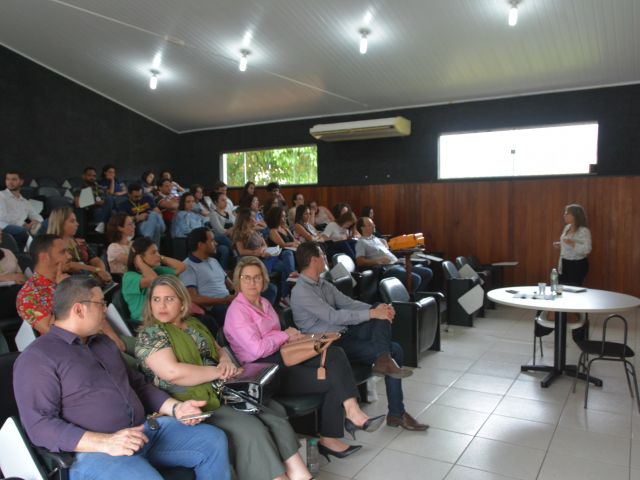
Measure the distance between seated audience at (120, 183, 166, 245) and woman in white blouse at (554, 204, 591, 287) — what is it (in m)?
5.04

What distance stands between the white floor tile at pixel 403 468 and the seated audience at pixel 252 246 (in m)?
2.53

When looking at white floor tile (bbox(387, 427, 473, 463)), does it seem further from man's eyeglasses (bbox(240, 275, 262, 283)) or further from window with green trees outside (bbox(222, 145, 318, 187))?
window with green trees outside (bbox(222, 145, 318, 187))

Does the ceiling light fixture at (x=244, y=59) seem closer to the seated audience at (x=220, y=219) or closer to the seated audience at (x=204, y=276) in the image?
the seated audience at (x=220, y=219)

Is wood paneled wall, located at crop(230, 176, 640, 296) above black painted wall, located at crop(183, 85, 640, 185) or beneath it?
beneath

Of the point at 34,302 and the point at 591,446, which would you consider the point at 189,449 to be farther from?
the point at 591,446

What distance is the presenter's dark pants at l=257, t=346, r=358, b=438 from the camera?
108 inches

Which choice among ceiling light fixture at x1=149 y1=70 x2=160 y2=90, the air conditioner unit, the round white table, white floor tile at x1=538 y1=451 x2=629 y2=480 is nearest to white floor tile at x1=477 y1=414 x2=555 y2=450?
white floor tile at x1=538 y1=451 x2=629 y2=480

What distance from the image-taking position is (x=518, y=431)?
10.5 ft

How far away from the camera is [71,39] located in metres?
7.54

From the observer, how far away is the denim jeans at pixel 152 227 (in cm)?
641

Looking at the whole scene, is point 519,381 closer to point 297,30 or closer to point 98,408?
point 98,408

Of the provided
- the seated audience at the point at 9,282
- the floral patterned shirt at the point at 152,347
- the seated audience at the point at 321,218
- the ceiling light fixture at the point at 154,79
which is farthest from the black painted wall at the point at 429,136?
the floral patterned shirt at the point at 152,347

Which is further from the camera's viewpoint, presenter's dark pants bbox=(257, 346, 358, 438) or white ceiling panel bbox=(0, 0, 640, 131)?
white ceiling panel bbox=(0, 0, 640, 131)

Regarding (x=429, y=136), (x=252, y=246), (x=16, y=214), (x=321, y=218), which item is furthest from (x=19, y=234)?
(x=429, y=136)
